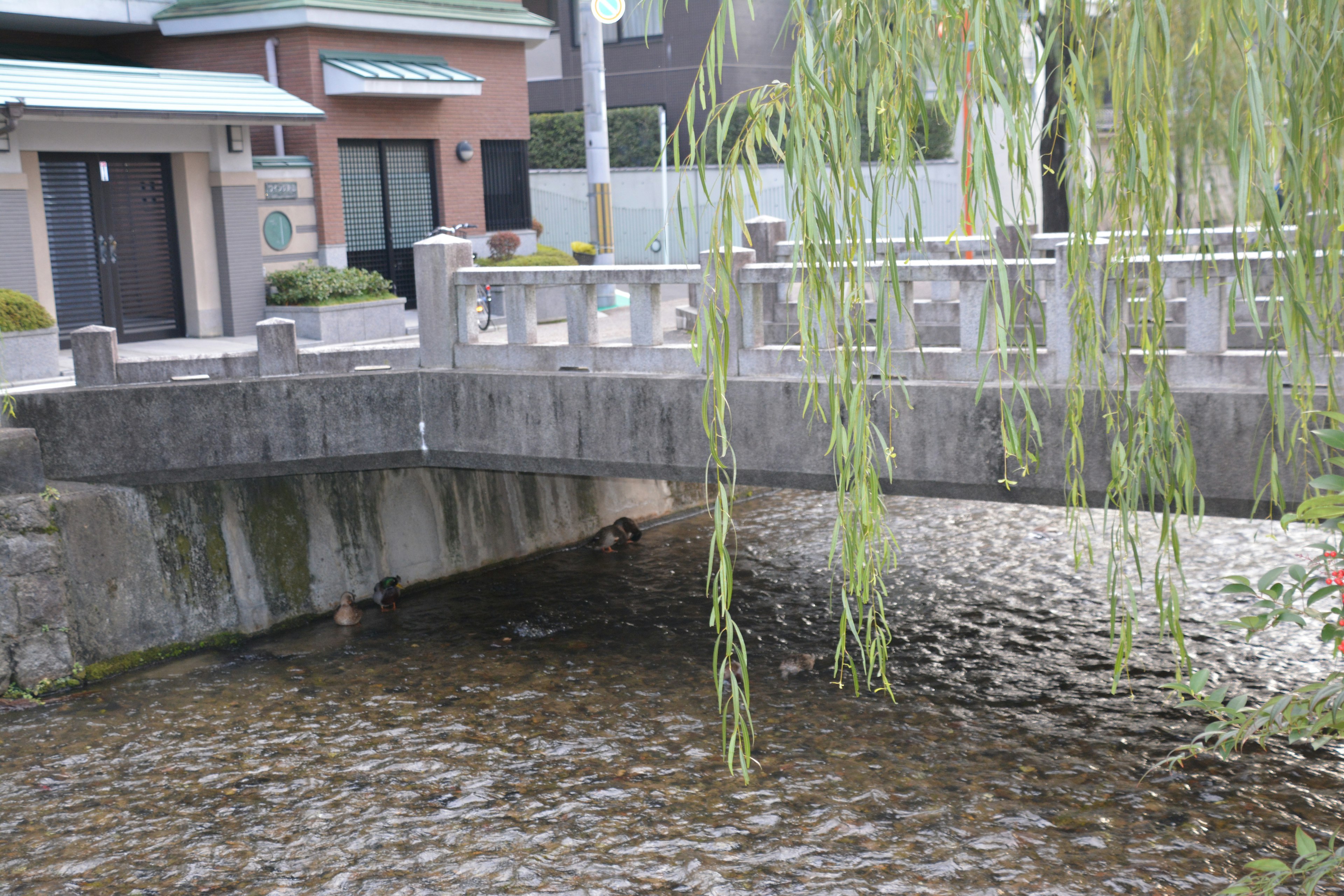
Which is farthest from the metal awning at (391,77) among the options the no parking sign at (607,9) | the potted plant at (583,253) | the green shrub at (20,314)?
the green shrub at (20,314)

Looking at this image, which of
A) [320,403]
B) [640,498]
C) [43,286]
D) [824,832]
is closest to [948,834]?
[824,832]

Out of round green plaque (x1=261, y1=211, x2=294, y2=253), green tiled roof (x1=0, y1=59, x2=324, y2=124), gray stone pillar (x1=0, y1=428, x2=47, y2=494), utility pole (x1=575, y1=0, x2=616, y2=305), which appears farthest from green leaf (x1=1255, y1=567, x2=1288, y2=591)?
round green plaque (x1=261, y1=211, x2=294, y2=253)

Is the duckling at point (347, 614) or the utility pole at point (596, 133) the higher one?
the utility pole at point (596, 133)

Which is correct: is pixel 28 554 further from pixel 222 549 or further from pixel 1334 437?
pixel 1334 437

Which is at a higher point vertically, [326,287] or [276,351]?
[326,287]

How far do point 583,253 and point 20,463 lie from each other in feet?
52.1

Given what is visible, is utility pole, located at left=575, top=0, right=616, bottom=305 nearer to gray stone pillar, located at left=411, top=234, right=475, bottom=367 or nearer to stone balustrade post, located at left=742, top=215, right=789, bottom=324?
stone balustrade post, located at left=742, top=215, right=789, bottom=324

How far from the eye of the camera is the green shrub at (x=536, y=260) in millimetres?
17797

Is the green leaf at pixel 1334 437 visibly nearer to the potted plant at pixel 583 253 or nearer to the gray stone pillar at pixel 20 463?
the gray stone pillar at pixel 20 463

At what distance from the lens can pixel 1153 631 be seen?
10.6 meters

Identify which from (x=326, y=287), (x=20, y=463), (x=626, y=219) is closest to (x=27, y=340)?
(x=20, y=463)

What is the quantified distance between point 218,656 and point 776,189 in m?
22.0

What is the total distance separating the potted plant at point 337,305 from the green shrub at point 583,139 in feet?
44.7

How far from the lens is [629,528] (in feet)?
47.0
